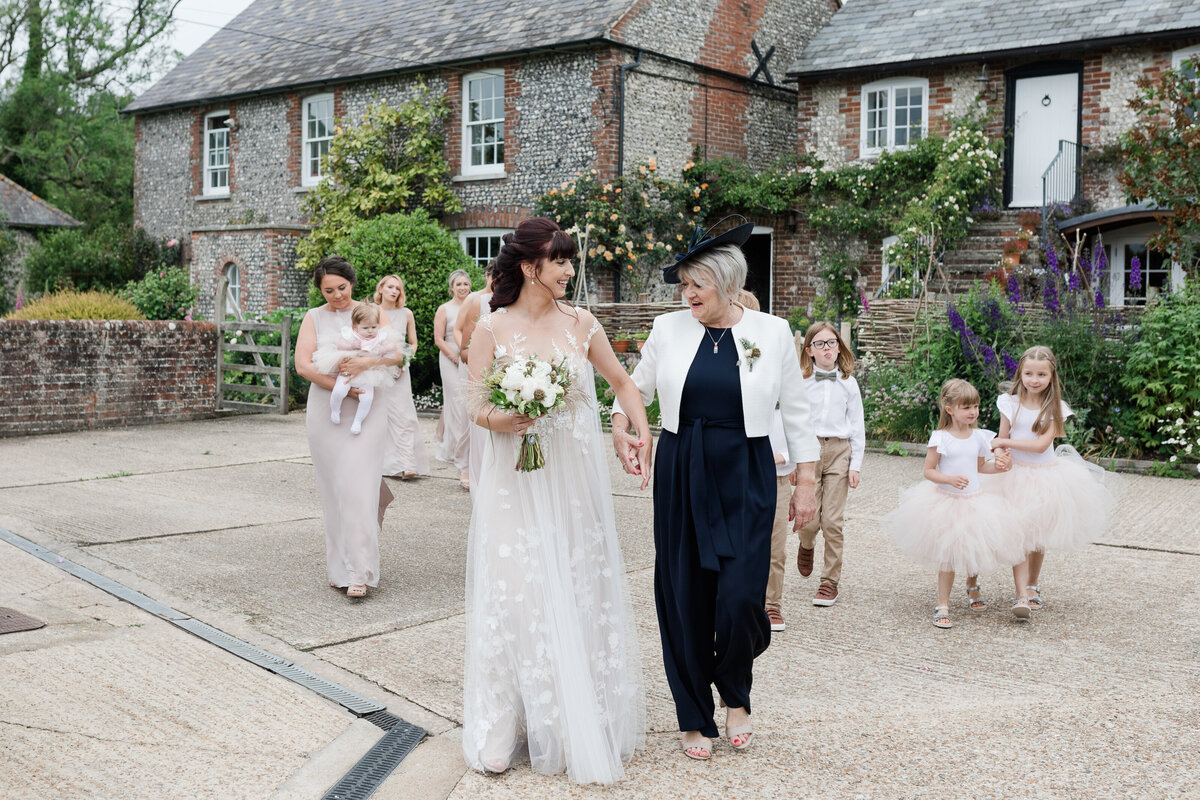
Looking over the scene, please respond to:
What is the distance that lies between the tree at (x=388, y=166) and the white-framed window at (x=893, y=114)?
762 cm

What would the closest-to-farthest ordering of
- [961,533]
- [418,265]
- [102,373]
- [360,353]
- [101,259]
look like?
[961,533], [360,353], [102,373], [418,265], [101,259]

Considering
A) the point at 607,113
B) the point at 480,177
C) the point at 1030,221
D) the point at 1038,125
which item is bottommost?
the point at 1030,221

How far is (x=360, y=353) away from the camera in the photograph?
6828 mm

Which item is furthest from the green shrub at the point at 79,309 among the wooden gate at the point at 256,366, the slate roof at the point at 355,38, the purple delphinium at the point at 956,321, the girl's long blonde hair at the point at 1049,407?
the girl's long blonde hair at the point at 1049,407

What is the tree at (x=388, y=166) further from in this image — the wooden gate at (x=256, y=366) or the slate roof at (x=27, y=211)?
the slate roof at (x=27, y=211)

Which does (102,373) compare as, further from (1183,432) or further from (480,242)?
(1183,432)

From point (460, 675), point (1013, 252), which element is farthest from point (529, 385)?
point (1013, 252)

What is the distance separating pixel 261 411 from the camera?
653 inches

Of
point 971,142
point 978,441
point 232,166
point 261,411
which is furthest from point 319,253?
point 978,441

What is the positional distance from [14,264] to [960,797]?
3290 cm

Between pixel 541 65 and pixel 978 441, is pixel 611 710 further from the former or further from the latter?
pixel 541 65

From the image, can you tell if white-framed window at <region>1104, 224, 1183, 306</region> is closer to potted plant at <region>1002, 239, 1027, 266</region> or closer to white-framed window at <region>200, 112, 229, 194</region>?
potted plant at <region>1002, 239, 1027, 266</region>

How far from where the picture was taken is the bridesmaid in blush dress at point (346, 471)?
655cm

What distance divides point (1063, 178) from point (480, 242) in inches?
410
